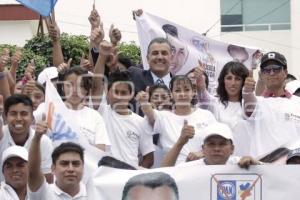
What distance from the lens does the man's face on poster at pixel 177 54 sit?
9.18 meters

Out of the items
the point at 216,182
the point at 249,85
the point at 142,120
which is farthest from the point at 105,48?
the point at 216,182

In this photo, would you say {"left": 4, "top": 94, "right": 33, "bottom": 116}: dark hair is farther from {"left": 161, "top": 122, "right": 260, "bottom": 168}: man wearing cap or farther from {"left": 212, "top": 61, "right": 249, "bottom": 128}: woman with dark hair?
{"left": 212, "top": 61, "right": 249, "bottom": 128}: woman with dark hair

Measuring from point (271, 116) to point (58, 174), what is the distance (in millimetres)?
2091

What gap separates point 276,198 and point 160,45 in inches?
101

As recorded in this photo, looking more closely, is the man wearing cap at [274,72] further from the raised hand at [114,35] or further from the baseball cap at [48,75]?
the baseball cap at [48,75]

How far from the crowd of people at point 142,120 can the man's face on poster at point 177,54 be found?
90 centimetres

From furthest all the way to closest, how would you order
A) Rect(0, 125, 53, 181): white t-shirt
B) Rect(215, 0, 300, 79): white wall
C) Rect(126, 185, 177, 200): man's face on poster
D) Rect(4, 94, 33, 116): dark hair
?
1. Rect(215, 0, 300, 79): white wall
2. Rect(4, 94, 33, 116): dark hair
3. Rect(0, 125, 53, 181): white t-shirt
4. Rect(126, 185, 177, 200): man's face on poster

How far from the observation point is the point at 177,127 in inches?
284

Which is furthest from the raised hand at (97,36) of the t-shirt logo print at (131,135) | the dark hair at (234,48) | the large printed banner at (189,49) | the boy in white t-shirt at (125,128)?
the dark hair at (234,48)

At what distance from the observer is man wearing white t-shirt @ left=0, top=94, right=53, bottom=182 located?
6.73 m

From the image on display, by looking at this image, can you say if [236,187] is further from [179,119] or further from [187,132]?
[179,119]

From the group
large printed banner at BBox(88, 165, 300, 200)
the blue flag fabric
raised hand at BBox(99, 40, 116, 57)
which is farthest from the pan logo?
the blue flag fabric

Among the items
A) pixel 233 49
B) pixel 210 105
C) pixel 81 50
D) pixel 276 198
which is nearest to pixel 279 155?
pixel 276 198

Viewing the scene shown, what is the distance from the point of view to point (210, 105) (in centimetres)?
779
